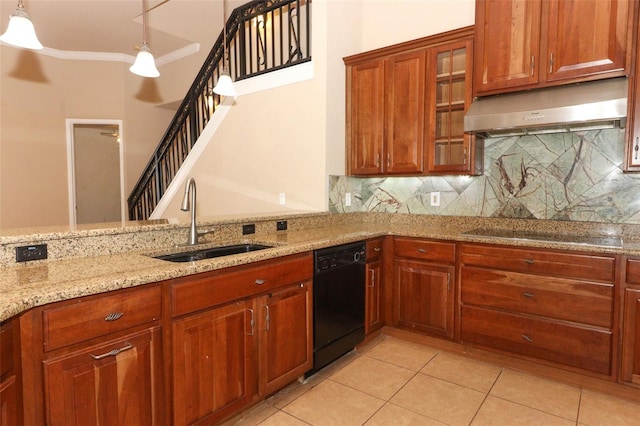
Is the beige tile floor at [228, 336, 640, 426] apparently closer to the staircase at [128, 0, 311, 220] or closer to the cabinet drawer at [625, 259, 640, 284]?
the cabinet drawer at [625, 259, 640, 284]

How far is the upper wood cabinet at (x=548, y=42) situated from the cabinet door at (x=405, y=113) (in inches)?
19.4

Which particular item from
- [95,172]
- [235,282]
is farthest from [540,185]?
[95,172]

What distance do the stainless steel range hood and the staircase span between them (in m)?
1.74

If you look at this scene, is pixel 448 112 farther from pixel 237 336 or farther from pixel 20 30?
pixel 20 30

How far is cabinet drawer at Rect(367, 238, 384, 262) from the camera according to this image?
294cm

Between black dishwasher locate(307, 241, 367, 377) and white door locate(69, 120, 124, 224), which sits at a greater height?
white door locate(69, 120, 124, 224)

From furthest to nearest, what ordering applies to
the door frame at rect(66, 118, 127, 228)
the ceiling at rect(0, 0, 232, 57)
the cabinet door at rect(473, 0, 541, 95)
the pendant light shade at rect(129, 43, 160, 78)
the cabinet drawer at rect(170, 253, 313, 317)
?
the door frame at rect(66, 118, 127, 228) → the ceiling at rect(0, 0, 232, 57) → the pendant light shade at rect(129, 43, 160, 78) → the cabinet door at rect(473, 0, 541, 95) → the cabinet drawer at rect(170, 253, 313, 317)

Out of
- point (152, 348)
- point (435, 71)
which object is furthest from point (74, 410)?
point (435, 71)

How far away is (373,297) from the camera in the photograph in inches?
119

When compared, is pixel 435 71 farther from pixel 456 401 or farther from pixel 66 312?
pixel 66 312

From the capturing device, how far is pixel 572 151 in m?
2.81

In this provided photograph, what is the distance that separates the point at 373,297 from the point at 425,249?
22.9 inches

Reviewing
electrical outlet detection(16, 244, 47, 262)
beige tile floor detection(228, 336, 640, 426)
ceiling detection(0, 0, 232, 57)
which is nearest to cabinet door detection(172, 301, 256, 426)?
beige tile floor detection(228, 336, 640, 426)

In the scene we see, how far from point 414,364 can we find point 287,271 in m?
1.31
